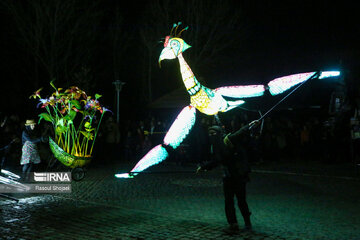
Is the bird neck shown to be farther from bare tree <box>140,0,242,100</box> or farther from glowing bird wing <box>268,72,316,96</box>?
bare tree <box>140,0,242,100</box>

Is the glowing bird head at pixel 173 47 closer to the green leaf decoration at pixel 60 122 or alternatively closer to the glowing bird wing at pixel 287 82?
the glowing bird wing at pixel 287 82

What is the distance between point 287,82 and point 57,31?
17291 mm

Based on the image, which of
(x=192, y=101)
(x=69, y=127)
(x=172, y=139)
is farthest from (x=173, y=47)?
(x=69, y=127)

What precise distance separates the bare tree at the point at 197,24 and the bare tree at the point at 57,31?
3509mm

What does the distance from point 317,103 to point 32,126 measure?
12.4m

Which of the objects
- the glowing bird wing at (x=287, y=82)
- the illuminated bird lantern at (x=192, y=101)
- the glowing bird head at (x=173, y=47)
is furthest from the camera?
the glowing bird head at (x=173, y=47)

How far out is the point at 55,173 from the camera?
40.7 ft

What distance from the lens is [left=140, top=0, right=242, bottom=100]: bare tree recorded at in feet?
83.1

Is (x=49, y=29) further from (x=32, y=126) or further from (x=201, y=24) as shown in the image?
(x=32, y=126)

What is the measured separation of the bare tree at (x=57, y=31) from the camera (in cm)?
2334

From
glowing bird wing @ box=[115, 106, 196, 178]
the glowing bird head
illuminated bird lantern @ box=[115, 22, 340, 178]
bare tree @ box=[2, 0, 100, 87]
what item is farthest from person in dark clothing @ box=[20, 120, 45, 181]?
bare tree @ box=[2, 0, 100, 87]

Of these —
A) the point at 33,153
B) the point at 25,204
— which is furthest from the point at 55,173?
the point at 25,204

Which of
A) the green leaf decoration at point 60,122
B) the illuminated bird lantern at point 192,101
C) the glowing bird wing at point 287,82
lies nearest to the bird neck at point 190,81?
the illuminated bird lantern at point 192,101

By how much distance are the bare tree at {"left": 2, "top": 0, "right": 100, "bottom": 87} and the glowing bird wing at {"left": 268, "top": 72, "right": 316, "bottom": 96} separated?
16662mm
